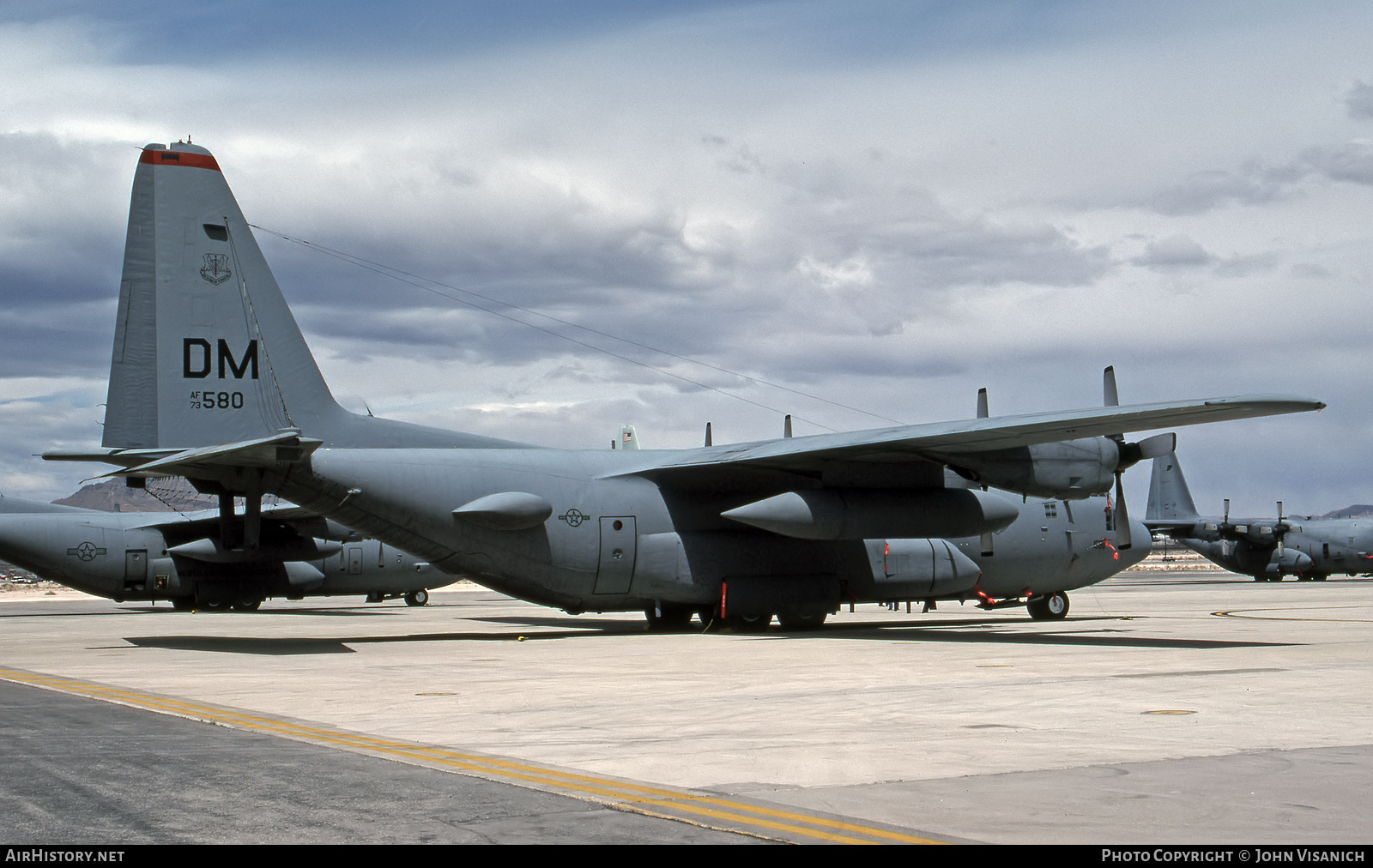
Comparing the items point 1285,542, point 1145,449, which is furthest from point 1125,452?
point 1285,542

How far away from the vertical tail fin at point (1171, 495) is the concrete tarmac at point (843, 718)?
6423cm

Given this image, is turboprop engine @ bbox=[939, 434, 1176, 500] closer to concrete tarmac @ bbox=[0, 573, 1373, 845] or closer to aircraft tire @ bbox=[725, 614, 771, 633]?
concrete tarmac @ bbox=[0, 573, 1373, 845]

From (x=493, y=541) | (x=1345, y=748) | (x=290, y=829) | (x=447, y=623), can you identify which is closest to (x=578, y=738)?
(x=290, y=829)

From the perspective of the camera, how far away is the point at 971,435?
75.0 ft

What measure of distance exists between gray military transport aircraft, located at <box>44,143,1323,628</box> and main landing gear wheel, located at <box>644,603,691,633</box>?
0.13 ft

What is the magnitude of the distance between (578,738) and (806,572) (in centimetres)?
1720

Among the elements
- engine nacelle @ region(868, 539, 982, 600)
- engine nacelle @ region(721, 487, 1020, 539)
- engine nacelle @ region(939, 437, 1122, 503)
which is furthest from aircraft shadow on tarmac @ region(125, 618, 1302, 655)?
engine nacelle @ region(939, 437, 1122, 503)

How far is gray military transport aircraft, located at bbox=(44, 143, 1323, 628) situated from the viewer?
23.0 m

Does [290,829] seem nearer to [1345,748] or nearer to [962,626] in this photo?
[1345,748]

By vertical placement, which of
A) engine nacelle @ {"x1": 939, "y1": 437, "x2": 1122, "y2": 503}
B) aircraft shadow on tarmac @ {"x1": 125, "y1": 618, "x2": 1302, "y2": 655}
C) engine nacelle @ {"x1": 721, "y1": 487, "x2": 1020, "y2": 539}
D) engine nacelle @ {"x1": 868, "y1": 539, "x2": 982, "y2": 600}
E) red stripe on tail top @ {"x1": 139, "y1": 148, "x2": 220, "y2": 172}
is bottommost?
aircraft shadow on tarmac @ {"x1": 125, "y1": 618, "x2": 1302, "y2": 655}

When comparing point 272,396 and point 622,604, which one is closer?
point 272,396

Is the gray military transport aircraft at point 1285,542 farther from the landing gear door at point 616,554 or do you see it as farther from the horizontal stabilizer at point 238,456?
the horizontal stabilizer at point 238,456

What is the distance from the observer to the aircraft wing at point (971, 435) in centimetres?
2127

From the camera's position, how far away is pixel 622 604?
89.0ft
